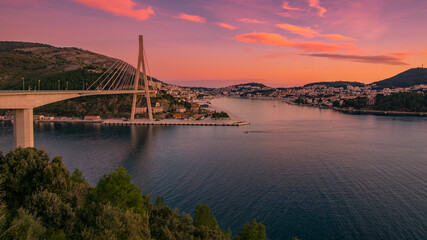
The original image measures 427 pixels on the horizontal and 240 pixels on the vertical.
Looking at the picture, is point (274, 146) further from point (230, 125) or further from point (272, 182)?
point (230, 125)

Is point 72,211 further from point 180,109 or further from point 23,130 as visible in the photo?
point 180,109

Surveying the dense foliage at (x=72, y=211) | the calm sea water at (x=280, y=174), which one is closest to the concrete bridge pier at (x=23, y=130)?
the dense foliage at (x=72, y=211)

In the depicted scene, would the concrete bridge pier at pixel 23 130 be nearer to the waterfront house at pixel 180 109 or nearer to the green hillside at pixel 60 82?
the green hillside at pixel 60 82

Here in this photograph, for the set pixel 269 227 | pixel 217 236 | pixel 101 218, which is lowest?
pixel 269 227

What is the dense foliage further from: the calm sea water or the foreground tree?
the calm sea water

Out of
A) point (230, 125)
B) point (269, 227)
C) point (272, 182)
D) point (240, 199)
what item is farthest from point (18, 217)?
point (230, 125)

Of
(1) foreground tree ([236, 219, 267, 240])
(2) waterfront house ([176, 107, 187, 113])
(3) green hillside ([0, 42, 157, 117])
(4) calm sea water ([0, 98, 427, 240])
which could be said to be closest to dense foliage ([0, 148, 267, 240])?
(1) foreground tree ([236, 219, 267, 240])

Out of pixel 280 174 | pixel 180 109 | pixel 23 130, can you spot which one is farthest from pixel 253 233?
pixel 180 109
